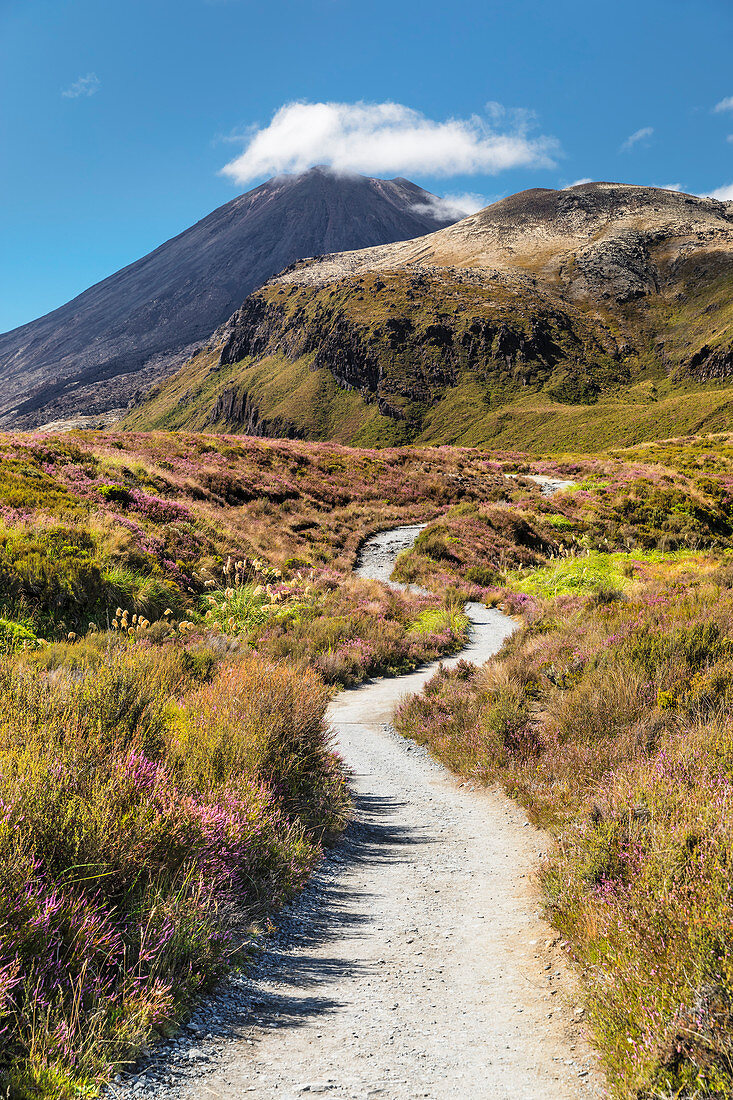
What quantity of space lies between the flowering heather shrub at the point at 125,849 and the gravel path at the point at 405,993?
0.83 feet

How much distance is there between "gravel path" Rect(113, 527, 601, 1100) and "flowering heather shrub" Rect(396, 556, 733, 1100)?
0.32 metres

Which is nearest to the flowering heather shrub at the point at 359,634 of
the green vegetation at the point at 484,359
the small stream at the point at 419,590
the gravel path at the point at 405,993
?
Result: the small stream at the point at 419,590

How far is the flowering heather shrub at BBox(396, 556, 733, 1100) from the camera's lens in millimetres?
2541

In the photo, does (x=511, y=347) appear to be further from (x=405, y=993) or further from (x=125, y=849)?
(x=125, y=849)

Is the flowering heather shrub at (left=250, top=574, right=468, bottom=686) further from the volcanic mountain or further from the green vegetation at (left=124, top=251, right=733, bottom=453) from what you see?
the green vegetation at (left=124, top=251, right=733, bottom=453)

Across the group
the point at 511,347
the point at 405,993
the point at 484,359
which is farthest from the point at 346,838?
the point at 511,347

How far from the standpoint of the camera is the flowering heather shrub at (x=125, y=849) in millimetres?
2537

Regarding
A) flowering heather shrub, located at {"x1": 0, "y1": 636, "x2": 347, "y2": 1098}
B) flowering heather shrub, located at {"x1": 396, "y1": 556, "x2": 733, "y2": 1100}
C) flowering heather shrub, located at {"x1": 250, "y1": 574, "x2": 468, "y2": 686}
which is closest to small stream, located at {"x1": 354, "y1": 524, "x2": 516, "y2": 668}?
flowering heather shrub, located at {"x1": 250, "y1": 574, "x2": 468, "y2": 686}

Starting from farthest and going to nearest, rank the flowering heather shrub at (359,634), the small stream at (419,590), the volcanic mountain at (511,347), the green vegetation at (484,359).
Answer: the volcanic mountain at (511,347), the green vegetation at (484,359), the small stream at (419,590), the flowering heather shrub at (359,634)

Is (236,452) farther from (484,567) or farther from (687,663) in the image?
(687,663)

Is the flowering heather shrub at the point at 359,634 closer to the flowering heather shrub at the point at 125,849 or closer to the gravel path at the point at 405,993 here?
the flowering heather shrub at the point at 125,849

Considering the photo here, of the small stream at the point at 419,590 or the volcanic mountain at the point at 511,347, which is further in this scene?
the volcanic mountain at the point at 511,347

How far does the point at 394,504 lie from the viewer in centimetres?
3572

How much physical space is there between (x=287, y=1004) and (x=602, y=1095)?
5.24ft
